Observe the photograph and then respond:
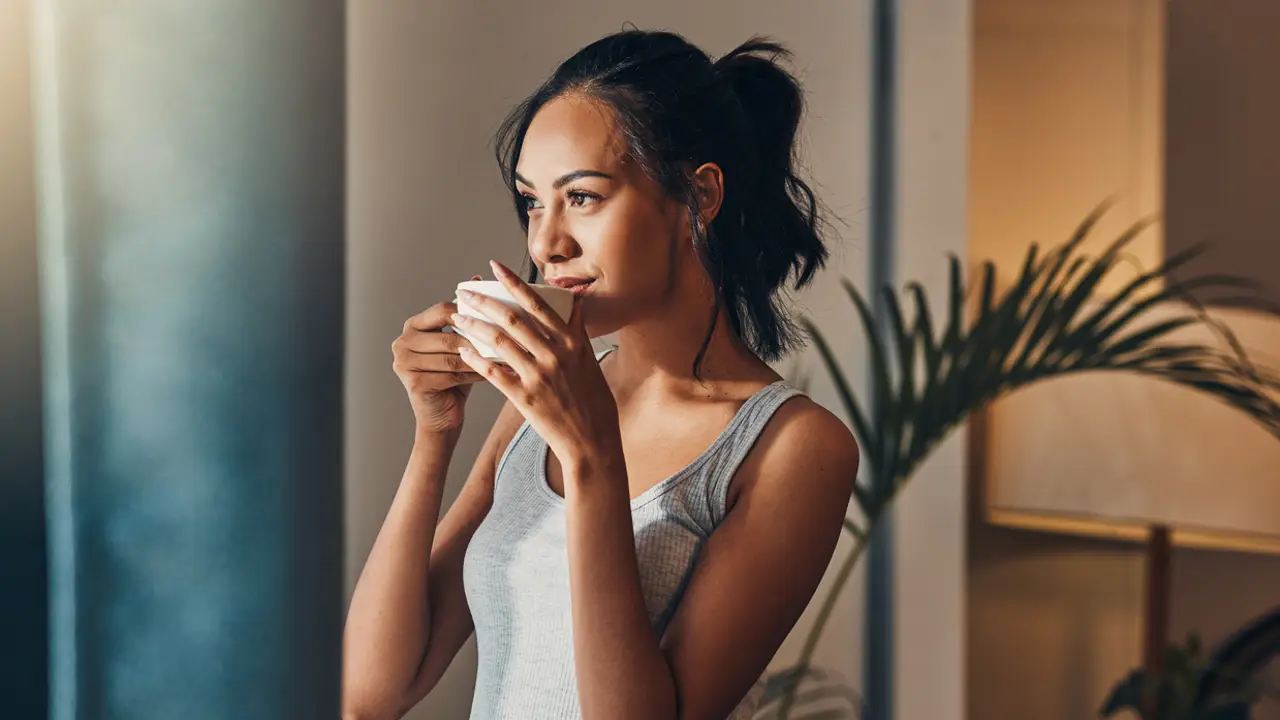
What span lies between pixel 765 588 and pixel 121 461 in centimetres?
36

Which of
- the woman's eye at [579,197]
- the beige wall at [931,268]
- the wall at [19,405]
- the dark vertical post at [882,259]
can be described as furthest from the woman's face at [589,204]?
the beige wall at [931,268]

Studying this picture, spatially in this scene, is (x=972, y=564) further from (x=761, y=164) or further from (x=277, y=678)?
(x=277, y=678)

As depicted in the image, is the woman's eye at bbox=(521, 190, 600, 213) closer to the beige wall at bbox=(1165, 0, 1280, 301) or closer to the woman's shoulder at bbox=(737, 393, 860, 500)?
the woman's shoulder at bbox=(737, 393, 860, 500)

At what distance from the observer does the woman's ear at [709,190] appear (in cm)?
65

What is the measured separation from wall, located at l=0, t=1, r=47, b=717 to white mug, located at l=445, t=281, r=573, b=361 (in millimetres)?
225

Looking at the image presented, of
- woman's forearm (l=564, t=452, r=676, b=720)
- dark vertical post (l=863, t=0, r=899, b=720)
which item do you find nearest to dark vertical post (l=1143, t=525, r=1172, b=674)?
dark vertical post (l=863, t=0, r=899, b=720)

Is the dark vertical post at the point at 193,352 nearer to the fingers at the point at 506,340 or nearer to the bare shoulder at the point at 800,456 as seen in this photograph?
the fingers at the point at 506,340

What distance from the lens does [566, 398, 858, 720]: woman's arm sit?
1.95ft

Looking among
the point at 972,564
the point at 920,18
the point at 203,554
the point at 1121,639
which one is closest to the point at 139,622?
the point at 203,554

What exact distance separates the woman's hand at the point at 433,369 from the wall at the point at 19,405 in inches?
7.4

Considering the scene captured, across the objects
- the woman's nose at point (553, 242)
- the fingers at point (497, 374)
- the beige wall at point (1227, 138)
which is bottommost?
the fingers at point (497, 374)

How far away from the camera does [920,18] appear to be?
1.10 metres

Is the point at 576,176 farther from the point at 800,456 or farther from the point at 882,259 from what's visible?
the point at 882,259

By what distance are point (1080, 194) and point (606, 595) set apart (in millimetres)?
1092
